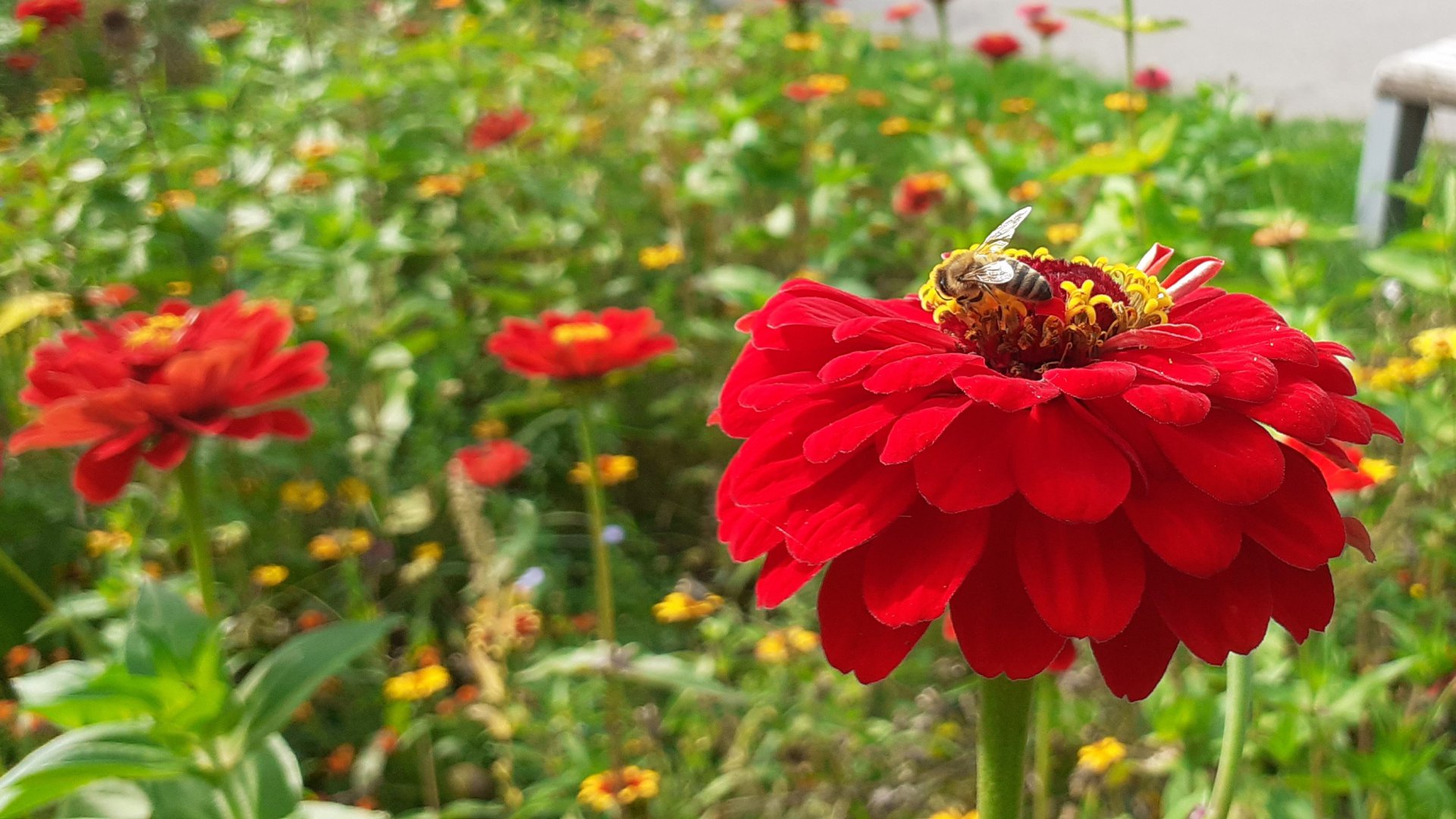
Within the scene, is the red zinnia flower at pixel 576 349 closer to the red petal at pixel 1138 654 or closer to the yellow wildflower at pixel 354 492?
the yellow wildflower at pixel 354 492

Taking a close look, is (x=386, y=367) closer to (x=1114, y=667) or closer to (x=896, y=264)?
(x=896, y=264)

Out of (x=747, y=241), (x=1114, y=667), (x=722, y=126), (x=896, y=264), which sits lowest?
(x=896, y=264)

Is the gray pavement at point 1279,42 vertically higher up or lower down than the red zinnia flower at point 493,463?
lower down

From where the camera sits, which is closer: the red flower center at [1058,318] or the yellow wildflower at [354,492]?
the red flower center at [1058,318]

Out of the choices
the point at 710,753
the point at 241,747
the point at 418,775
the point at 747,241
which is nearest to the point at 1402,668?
the point at 710,753

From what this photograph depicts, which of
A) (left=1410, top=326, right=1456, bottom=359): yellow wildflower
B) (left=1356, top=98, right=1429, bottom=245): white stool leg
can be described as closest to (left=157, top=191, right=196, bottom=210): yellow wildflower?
(left=1410, top=326, right=1456, bottom=359): yellow wildflower

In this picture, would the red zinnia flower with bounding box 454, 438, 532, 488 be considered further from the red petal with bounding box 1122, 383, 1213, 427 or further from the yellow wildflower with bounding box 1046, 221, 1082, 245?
the red petal with bounding box 1122, 383, 1213, 427

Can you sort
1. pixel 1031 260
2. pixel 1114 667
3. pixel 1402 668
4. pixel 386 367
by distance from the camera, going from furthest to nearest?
pixel 386 367 < pixel 1402 668 < pixel 1031 260 < pixel 1114 667

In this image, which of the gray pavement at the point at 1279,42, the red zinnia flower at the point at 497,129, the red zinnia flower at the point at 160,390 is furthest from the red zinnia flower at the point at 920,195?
the gray pavement at the point at 1279,42
